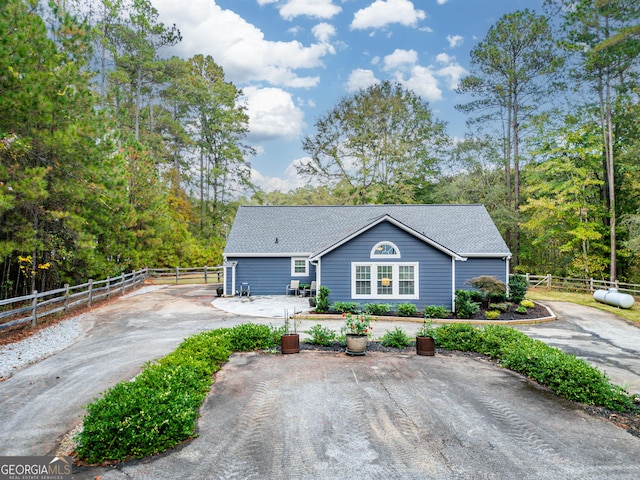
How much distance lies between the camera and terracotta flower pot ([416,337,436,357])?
9.68m

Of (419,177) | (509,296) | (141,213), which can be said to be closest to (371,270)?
(509,296)

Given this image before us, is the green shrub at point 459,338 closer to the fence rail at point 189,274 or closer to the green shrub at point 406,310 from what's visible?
the green shrub at point 406,310

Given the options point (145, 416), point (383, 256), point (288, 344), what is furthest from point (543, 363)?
point (383, 256)

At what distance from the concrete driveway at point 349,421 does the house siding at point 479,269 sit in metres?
9.50

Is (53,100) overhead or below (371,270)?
overhead

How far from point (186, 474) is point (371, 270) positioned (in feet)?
41.3

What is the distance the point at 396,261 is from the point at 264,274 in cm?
773

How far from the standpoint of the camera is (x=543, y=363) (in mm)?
7715

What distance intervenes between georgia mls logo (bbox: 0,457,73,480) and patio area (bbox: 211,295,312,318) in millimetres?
10292

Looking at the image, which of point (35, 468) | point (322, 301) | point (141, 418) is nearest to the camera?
point (35, 468)

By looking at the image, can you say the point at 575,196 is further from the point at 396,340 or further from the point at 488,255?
the point at 396,340

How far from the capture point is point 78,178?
14586mm

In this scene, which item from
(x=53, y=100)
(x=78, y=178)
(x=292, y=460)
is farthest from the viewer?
(x=78, y=178)

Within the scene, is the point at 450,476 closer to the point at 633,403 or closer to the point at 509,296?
the point at 633,403
